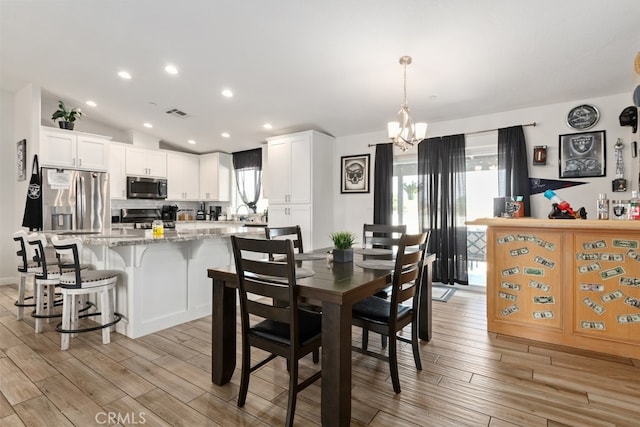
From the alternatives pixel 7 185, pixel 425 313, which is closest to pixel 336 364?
pixel 425 313

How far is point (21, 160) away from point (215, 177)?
124 inches

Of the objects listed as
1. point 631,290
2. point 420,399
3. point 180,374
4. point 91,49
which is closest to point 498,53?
point 631,290

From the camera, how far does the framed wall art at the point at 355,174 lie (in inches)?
209

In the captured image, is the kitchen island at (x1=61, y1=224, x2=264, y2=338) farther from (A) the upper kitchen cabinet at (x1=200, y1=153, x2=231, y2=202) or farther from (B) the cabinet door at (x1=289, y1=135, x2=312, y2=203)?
(A) the upper kitchen cabinet at (x1=200, y1=153, x2=231, y2=202)

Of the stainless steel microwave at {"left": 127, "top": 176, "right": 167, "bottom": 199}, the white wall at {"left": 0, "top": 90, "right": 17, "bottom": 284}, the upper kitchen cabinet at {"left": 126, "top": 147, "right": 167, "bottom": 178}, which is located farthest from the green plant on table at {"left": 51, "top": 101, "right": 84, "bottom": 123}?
the stainless steel microwave at {"left": 127, "top": 176, "right": 167, "bottom": 199}

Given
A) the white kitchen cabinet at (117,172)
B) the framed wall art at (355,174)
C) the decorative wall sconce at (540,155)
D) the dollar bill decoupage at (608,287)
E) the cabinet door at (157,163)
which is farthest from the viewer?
the cabinet door at (157,163)

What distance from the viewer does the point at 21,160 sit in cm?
495

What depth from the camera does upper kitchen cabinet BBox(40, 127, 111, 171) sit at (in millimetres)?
4855

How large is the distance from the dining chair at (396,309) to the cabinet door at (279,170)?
11.3 ft

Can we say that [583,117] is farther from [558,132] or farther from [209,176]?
[209,176]

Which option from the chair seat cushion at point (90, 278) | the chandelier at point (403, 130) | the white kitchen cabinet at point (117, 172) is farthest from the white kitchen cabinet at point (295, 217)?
the white kitchen cabinet at point (117, 172)

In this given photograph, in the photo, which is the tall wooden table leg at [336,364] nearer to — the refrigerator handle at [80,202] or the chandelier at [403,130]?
the chandelier at [403,130]

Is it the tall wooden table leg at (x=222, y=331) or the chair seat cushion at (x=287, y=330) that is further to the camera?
the tall wooden table leg at (x=222, y=331)

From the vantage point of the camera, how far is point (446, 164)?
4547 millimetres
